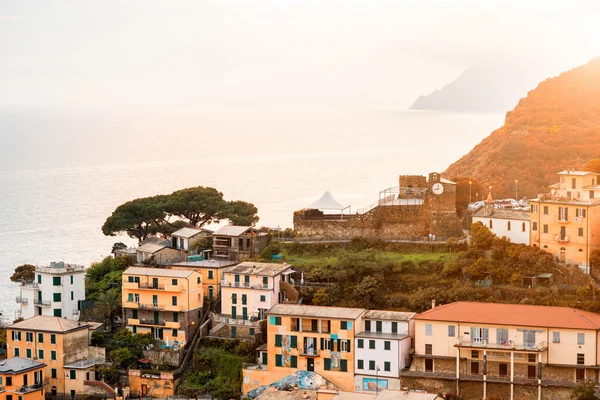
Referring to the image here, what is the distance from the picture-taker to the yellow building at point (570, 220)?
179ft

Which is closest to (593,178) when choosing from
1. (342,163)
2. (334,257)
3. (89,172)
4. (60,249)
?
(334,257)

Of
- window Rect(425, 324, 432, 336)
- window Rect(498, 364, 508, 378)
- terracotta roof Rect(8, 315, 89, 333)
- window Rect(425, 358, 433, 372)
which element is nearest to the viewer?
window Rect(498, 364, 508, 378)

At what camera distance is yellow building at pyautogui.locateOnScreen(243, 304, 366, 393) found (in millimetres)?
51312

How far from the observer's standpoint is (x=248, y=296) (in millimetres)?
55844

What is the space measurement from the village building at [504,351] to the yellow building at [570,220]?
5.59m

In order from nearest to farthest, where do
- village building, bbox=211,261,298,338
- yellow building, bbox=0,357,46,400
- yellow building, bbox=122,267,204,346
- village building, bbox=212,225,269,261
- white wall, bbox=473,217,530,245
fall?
yellow building, bbox=0,357,46,400 → village building, bbox=211,261,298,338 → yellow building, bbox=122,267,204,346 → white wall, bbox=473,217,530,245 → village building, bbox=212,225,269,261

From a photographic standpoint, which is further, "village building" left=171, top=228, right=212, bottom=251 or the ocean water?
the ocean water

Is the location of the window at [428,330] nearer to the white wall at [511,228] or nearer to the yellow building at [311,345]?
the yellow building at [311,345]

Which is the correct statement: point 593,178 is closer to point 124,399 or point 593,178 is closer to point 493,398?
point 493,398

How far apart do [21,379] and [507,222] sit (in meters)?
25.2

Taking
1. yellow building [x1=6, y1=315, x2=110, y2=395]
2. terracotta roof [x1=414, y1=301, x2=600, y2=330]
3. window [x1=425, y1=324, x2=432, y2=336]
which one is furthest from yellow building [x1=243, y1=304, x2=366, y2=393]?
yellow building [x1=6, y1=315, x2=110, y2=395]

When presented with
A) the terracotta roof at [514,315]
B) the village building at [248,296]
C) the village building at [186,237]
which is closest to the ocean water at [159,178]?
the village building at [186,237]

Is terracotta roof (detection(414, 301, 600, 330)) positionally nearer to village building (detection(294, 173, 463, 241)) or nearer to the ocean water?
village building (detection(294, 173, 463, 241))

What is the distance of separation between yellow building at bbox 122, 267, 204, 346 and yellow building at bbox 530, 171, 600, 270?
1726 centimetres
